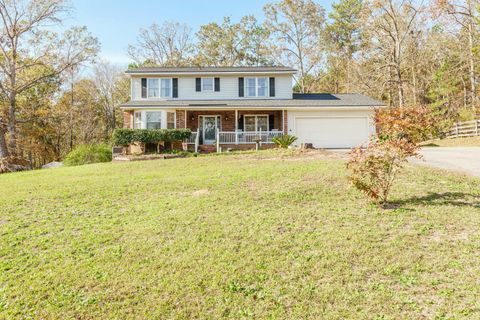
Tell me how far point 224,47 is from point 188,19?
4556 millimetres

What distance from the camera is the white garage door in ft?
64.2

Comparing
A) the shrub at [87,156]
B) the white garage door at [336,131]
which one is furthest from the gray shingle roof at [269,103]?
the shrub at [87,156]

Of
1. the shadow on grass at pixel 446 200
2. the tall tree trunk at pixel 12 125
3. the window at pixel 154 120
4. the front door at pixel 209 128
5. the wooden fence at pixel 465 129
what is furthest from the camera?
the tall tree trunk at pixel 12 125

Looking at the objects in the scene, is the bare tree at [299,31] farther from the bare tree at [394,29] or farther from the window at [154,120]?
the window at [154,120]

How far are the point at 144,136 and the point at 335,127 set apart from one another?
11.2m

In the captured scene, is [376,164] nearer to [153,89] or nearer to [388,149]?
[388,149]

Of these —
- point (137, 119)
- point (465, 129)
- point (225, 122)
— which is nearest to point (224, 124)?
point (225, 122)

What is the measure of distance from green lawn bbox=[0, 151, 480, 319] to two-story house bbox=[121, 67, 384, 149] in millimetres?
11675

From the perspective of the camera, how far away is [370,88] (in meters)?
→ 28.1

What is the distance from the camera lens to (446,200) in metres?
6.35

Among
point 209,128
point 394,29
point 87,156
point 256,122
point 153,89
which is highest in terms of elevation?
point 394,29

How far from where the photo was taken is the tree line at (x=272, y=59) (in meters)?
23.6

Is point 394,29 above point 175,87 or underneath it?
above

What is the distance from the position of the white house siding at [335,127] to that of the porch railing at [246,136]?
1513 mm
